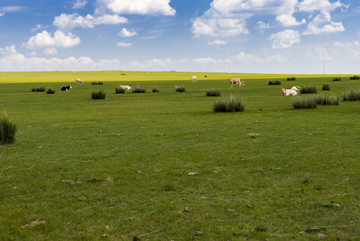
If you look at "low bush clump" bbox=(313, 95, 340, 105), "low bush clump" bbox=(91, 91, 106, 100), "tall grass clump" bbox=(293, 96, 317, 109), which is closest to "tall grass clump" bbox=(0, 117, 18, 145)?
"tall grass clump" bbox=(293, 96, 317, 109)

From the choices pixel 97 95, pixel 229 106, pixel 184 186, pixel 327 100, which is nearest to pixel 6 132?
pixel 184 186

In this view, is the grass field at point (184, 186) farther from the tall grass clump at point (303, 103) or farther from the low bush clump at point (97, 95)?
the low bush clump at point (97, 95)

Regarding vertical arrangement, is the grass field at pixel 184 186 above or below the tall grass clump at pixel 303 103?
below

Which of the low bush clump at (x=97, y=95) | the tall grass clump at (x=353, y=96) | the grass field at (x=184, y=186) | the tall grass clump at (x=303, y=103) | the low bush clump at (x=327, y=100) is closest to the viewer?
the grass field at (x=184, y=186)

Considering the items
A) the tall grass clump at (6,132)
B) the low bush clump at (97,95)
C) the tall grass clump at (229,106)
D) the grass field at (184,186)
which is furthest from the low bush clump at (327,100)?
the low bush clump at (97,95)

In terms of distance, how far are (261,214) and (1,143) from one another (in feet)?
29.5

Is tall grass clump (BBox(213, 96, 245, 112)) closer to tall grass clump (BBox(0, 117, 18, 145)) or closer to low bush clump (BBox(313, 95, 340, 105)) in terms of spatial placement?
low bush clump (BBox(313, 95, 340, 105))

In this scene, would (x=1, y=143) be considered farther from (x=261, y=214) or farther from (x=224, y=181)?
(x=261, y=214)

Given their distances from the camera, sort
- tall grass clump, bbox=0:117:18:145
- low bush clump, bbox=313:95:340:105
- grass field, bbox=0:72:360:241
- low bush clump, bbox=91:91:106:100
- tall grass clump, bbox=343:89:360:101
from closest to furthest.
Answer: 1. grass field, bbox=0:72:360:241
2. tall grass clump, bbox=0:117:18:145
3. low bush clump, bbox=313:95:340:105
4. tall grass clump, bbox=343:89:360:101
5. low bush clump, bbox=91:91:106:100

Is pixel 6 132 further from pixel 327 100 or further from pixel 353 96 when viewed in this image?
pixel 353 96

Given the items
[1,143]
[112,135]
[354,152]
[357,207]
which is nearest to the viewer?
[357,207]

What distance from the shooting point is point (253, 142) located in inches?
419

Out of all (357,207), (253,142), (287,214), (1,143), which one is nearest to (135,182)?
(287,214)

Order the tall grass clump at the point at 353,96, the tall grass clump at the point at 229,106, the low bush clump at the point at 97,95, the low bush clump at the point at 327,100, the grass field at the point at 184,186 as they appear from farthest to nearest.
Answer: the low bush clump at the point at 97,95 < the tall grass clump at the point at 353,96 < the low bush clump at the point at 327,100 < the tall grass clump at the point at 229,106 < the grass field at the point at 184,186
